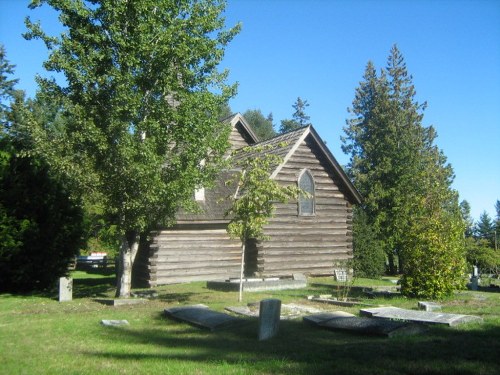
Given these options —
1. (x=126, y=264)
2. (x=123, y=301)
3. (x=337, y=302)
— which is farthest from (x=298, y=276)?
(x=123, y=301)

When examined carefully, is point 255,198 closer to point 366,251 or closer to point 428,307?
point 428,307

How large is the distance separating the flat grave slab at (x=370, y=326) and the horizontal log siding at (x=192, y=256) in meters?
13.3

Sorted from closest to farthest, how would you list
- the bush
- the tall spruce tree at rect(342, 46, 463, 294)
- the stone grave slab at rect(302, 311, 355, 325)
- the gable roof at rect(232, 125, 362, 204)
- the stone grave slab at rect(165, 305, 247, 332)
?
the stone grave slab at rect(302, 311, 355, 325), the stone grave slab at rect(165, 305, 247, 332), the bush, the gable roof at rect(232, 125, 362, 204), the tall spruce tree at rect(342, 46, 463, 294)

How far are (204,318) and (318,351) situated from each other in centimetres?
402

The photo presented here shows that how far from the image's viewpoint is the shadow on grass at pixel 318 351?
7316 mm

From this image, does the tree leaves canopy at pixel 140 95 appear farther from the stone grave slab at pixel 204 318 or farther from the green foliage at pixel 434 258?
the green foliage at pixel 434 258

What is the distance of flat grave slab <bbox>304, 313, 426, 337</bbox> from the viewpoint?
9547 mm

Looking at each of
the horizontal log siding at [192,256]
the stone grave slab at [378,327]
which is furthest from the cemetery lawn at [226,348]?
the horizontal log siding at [192,256]

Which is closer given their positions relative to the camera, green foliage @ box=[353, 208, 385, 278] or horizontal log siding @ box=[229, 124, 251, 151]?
green foliage @ box=[353, 208, 385, 278]

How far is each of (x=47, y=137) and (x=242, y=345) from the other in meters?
11.1

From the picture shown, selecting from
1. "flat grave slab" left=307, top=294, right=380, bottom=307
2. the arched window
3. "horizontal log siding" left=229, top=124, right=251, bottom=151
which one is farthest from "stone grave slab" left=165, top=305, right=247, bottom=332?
"horizontal log siding" left=229, top=124, right=251, bottom=151

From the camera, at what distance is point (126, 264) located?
707 inches

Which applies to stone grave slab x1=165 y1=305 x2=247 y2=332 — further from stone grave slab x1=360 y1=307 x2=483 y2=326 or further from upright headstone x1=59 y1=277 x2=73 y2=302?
upright headstone x1=59 y1=277 x2=73 y2=302

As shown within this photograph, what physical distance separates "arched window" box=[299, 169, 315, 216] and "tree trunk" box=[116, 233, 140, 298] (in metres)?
10.5
